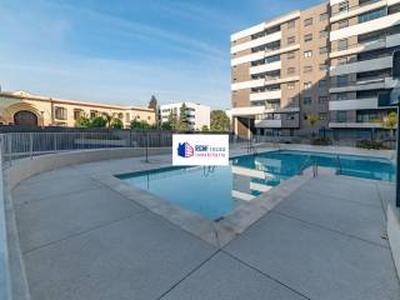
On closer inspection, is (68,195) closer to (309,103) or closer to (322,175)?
(322,175)

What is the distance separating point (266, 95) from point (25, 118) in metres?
45.3

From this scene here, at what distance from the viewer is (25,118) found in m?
42.8

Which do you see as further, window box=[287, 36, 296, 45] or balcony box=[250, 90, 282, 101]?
balcony box=[250, 90, 282, 101]

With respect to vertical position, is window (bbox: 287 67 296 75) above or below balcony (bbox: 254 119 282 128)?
above

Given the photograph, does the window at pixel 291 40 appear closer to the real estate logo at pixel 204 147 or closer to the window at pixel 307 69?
the window at pixel 307 69

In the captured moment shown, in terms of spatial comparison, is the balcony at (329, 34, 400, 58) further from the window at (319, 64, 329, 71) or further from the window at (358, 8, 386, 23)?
the window at (358, 8, 386, 23)

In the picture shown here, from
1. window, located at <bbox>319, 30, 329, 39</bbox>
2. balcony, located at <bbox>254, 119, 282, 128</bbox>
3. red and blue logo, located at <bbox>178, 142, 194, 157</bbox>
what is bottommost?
red and blue logo, located at <bbox>178, 142, 194, 157</bbox>

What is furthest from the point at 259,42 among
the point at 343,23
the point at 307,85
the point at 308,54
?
the point at 343,23

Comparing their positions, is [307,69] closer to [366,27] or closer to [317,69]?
[317,69]

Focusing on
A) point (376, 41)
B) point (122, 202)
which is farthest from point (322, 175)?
point (376, 41)

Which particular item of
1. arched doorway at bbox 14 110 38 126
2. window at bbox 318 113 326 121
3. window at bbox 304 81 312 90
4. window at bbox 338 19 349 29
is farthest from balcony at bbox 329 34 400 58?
arched doorway at bbox 14 110 38 126

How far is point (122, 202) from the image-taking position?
5715 mm

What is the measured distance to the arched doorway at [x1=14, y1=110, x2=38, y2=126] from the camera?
41781 millimetres

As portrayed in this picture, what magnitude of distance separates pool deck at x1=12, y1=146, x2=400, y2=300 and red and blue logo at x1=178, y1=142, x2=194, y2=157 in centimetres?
287
